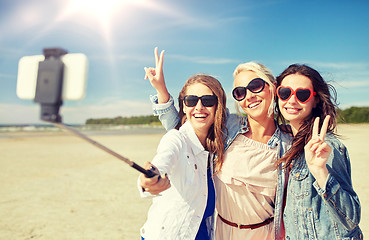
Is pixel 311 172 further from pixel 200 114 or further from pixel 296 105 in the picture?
pixel 200 114

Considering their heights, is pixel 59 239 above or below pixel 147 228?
below

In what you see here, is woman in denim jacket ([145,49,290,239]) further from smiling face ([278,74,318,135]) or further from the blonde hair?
smiling face ([278,74,318,135])

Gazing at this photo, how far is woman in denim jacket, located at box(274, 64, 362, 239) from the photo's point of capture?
230cm

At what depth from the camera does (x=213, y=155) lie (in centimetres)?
294

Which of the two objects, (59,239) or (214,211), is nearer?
(214,211)

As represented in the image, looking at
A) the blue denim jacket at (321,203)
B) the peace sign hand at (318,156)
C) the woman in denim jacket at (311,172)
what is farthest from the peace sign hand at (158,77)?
the peace sign hand at (318,156)

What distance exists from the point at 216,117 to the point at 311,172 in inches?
42.0

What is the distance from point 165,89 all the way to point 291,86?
143cm

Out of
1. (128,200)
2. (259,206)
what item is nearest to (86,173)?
(128,200)

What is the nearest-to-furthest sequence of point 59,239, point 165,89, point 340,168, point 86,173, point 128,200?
point 340,168, point 165,89, point 59,239, point 128,200, point 86,173

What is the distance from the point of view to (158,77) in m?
3.50

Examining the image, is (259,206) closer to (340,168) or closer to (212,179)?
(212,179)

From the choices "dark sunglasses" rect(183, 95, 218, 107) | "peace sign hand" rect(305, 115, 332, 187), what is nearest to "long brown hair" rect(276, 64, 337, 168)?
"peace sign hand" rect(305, 115, 332, 187)

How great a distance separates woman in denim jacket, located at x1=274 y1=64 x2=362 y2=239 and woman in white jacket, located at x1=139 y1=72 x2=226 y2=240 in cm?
62
